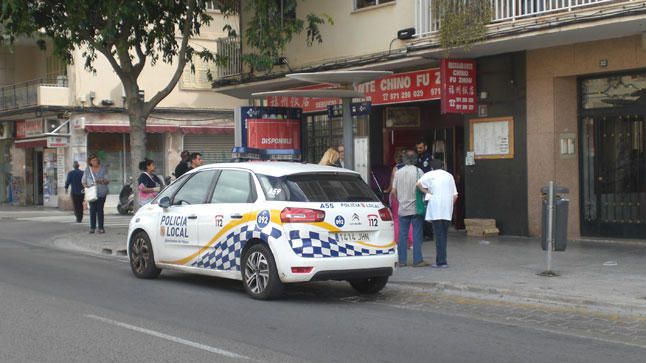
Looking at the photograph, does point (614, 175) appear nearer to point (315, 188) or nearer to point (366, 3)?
point (366, 3)

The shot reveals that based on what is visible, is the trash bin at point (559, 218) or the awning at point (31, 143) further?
the awning at point (31, 143)

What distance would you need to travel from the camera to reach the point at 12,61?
3462 centimetres

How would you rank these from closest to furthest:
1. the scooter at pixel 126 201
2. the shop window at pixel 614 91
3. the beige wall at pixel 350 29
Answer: the shop window at pixel 614 91, the beige wall at pixel 350 29, the scooter at pixel 126 201

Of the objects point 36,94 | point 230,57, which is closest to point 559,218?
point 230,57

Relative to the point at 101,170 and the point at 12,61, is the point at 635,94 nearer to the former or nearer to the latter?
the point at 101,170

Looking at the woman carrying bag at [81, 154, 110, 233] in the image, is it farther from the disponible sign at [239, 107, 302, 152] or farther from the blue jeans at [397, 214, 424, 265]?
the blue jeans at [397, 214, 424, 265]

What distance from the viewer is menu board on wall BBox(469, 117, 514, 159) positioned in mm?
15969

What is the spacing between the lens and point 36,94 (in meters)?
30.5

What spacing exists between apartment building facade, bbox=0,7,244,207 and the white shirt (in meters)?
19.5

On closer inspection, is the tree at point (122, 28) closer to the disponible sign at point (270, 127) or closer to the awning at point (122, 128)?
the disponible sign at point (270, 127)

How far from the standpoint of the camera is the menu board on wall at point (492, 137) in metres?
16.0

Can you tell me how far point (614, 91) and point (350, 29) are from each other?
237 inches

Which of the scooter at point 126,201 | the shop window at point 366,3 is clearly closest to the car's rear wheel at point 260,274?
the shop window at point 366,3

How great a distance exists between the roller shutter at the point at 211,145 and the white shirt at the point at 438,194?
73.2 feet
